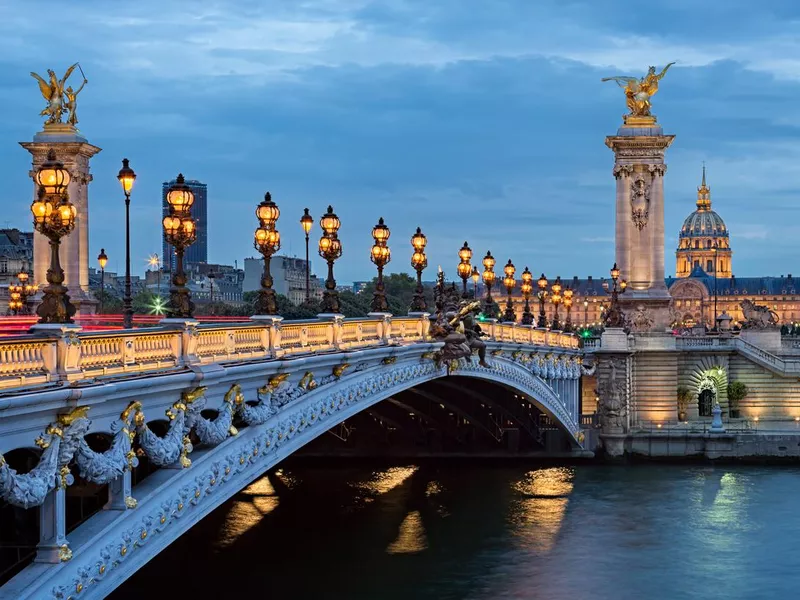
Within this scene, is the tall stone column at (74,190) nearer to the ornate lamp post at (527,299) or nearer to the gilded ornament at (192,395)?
the ornate lamp post at (527,299)

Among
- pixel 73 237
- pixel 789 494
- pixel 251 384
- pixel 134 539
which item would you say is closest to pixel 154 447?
pixel 134 539

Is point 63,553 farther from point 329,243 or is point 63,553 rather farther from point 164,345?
point 329,243

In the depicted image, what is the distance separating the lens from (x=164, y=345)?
20.5 meters

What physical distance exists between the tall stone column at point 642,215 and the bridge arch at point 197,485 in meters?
47.1

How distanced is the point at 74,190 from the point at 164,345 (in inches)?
1752

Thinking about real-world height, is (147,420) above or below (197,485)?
above

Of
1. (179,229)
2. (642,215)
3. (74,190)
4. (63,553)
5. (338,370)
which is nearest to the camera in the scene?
(63,553)

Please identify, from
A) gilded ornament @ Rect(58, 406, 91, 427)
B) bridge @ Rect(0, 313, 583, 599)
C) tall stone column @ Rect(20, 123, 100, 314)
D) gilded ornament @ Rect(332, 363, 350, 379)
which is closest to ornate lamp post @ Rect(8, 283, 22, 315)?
tall stone column @ Rect(20, 123, 100, 314)

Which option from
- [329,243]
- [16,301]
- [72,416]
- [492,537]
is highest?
[329,243]

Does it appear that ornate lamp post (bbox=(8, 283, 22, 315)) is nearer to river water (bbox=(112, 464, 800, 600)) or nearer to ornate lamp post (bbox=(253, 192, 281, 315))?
river water (bbox=(112, 464, 800, 600))

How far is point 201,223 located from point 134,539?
4188 centimetres

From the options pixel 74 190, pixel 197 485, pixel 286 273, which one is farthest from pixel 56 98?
pixel 197 485

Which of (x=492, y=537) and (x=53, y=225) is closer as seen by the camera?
(x=53, y=225)

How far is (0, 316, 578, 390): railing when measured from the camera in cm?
1638
